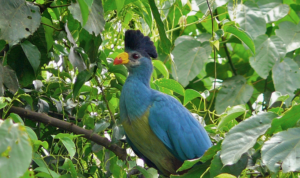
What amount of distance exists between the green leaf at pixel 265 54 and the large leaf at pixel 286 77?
15 cm

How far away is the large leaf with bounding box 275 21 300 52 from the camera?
3.87 meters

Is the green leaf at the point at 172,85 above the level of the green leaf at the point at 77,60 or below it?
below

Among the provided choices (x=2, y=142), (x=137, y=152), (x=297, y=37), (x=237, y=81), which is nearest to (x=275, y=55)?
(x=297, y=37)

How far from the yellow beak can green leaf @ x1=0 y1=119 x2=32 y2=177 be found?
5.18ft

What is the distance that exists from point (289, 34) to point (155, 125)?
1821mm

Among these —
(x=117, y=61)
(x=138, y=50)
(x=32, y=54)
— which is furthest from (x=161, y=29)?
(x=32, y=54)

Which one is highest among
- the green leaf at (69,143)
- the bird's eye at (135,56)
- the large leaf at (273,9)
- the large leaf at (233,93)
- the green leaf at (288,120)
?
the large leaf at (273,9)

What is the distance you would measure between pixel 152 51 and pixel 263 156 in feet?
5.01

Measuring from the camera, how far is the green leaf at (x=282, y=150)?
1.89 metres

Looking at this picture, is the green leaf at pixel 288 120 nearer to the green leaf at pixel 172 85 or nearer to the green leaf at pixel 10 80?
the green leaf at pixel 172 85

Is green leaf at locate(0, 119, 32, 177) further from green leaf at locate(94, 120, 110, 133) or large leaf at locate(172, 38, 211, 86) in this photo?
large leaf at locate(172, 38, 211, 86)

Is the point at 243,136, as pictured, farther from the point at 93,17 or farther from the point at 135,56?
the point at 135,56

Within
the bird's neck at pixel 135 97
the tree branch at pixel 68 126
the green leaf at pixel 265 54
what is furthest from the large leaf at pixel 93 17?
the green leaf at pixel 265 54

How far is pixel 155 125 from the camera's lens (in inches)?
115
